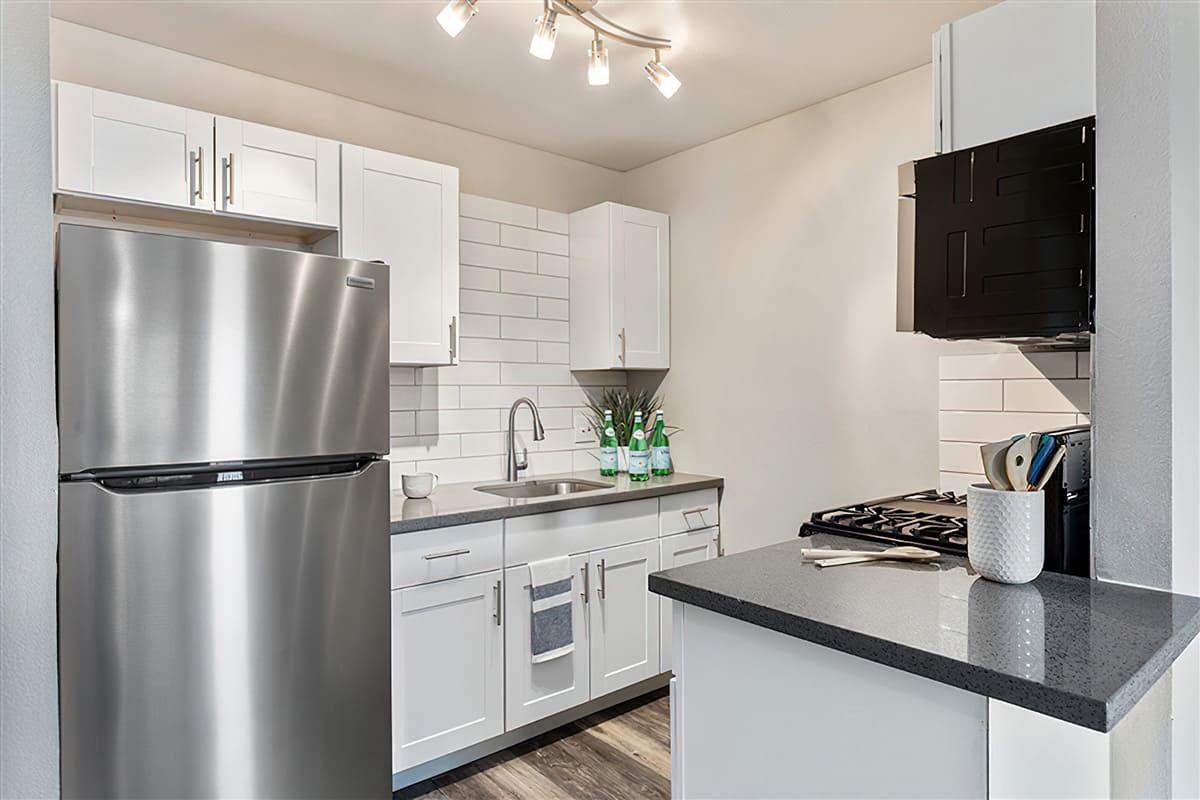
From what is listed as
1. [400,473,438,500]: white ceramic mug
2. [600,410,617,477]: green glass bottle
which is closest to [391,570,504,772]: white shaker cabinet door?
[400,473,438,500]: white ceramic mug


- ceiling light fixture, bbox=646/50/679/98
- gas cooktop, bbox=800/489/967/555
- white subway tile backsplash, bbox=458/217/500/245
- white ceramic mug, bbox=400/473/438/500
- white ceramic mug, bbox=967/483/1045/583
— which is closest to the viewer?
white ceramic mug, bbox=967/483/1045/583

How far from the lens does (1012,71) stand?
1.34m

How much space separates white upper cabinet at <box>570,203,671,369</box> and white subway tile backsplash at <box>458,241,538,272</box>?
0.79ft

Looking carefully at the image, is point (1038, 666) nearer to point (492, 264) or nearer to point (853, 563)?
point (853, 563)

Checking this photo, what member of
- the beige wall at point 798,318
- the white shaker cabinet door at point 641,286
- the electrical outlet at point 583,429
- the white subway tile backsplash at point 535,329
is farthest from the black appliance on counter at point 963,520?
the white subway tile backsplash at point 535,329

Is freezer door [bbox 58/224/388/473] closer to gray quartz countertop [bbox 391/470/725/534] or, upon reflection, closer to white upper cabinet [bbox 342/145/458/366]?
gray quartz countertop [bbox 391/470/725/534]

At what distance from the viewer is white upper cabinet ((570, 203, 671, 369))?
10.6 feet

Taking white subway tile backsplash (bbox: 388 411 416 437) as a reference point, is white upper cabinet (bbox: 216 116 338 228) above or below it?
above

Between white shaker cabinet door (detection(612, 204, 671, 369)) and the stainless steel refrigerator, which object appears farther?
white shaker cabinet door (detection(612, 204, 671, 369))

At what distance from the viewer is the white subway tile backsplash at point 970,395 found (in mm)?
2262

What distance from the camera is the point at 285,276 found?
1.87 meters

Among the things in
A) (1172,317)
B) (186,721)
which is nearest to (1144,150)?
(1172,317)

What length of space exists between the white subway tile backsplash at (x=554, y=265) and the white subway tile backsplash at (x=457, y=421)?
706 millimetres

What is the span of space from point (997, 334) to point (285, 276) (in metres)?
1.65
